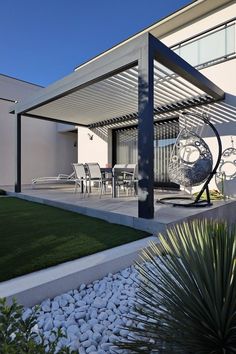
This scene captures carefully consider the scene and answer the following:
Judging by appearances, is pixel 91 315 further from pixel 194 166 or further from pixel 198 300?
pixel 194 166

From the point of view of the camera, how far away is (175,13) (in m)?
9.57

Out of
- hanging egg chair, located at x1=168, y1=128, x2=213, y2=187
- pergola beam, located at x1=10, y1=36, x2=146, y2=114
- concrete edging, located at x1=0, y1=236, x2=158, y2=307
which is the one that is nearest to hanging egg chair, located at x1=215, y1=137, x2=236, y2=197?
hanging egg chair, located at x1=168, y1=128, x2=213, y2=187

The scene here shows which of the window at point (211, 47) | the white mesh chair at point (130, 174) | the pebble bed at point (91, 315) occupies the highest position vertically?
the window at point (211, 47)

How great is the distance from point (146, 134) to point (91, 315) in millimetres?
3458

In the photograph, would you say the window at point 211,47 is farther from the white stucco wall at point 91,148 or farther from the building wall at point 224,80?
the white stucco wall at point 91,148

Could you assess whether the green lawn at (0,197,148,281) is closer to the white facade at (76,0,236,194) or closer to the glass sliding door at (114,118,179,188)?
the white facade at (76,0,236,194)

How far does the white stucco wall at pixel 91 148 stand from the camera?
13.8 meters

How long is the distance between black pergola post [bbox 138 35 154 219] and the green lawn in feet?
1.98

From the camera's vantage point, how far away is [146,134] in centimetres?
519

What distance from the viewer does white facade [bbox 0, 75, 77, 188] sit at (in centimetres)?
1581

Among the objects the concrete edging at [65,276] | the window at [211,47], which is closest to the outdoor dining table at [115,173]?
the concrete edging at [65,276]

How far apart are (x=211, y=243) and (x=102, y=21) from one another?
14.6 metres

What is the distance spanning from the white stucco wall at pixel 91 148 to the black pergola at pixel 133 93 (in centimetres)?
98

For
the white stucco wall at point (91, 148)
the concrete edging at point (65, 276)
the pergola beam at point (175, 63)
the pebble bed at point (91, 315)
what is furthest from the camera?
the white stucco wall at point (91, 148)
